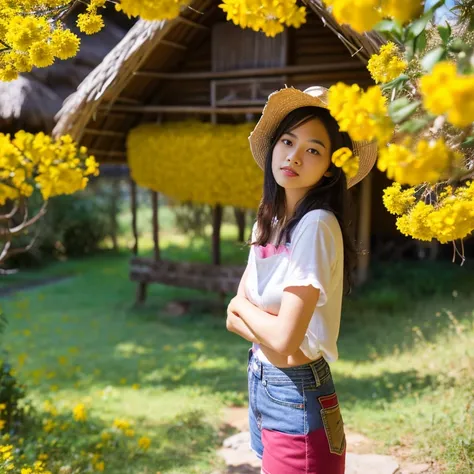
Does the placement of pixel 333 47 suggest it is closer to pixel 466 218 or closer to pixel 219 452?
pixel 219 452

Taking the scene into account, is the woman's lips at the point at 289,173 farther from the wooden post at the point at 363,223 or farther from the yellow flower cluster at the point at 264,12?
the wooden post at the point at 363,223

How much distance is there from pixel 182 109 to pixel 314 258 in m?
5.48

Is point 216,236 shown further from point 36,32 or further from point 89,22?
point 36,32

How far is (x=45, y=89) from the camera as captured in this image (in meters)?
7.86

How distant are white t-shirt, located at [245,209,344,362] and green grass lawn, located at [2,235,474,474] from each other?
1.64 meters

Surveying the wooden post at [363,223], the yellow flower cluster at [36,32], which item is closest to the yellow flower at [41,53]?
the yellow flower cluster at [36,32]

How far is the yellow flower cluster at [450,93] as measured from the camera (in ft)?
2.97

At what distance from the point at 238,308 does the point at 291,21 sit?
0.84 m

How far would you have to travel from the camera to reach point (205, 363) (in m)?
5.75

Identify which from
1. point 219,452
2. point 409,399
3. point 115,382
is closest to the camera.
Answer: point 219,452

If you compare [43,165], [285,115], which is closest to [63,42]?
[43,165]

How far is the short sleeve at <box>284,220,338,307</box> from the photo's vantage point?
1621 millimetres

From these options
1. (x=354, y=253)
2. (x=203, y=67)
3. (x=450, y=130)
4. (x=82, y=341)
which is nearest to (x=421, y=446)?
(x=354, y=253)

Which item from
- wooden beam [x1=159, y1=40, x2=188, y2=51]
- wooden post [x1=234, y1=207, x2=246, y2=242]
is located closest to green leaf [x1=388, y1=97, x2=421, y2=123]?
wooden beam [x1=159, y1=40, x2=188, y2=51]
